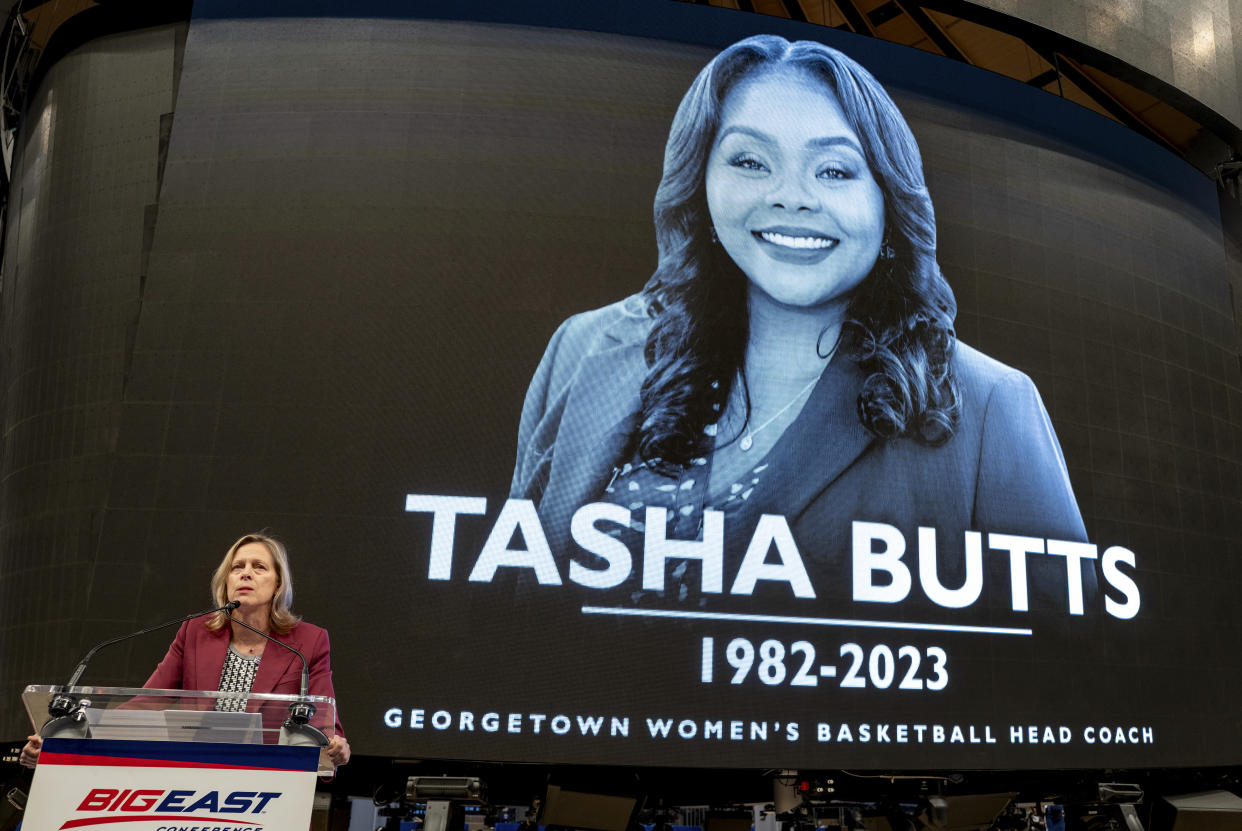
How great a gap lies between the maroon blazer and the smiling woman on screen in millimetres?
3661

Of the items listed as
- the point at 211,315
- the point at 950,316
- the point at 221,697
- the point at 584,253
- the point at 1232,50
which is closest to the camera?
the point at 221,697

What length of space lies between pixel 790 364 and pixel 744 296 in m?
0.53

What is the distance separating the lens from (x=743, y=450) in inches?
260

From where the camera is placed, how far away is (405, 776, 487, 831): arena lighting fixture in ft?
19.4

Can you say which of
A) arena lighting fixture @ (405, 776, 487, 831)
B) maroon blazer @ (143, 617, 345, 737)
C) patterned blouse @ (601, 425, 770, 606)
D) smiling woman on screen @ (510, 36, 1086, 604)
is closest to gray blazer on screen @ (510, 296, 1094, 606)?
smiling woman on screen @ (510, 36, 1086, 604)

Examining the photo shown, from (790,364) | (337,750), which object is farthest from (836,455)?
(337,750)

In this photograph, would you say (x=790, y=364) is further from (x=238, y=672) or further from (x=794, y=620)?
(x=238, y=672)

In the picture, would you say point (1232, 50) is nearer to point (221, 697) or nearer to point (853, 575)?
point (853, 575)

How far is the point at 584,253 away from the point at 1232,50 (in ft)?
22.8

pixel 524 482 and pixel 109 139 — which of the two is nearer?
pixel 524 482

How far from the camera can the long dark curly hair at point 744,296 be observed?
665 cm

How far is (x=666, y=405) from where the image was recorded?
21.6 ft

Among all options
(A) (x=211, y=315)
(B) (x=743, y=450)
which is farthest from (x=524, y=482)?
(A) (x=211, y=315)

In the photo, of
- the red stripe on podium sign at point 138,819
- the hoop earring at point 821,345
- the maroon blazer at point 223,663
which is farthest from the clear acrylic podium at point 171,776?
the hoop earring at point 821,345
